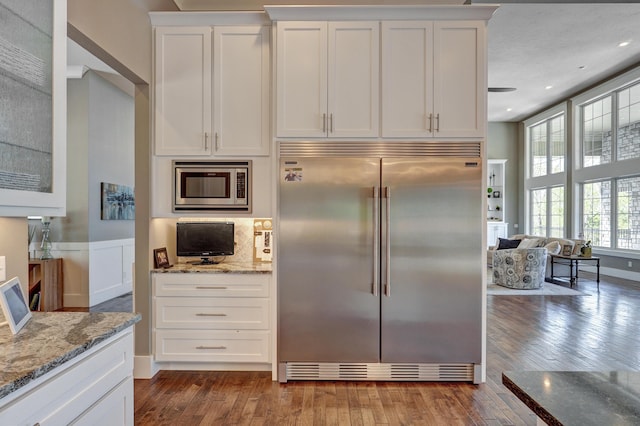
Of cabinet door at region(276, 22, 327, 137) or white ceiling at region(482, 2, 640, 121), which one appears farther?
white ceiling at region(482, 2, 640, 121)

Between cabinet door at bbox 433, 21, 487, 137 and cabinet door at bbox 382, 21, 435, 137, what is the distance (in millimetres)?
60

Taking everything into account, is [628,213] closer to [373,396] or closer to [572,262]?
[572,262]

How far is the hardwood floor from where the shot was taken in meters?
2.42

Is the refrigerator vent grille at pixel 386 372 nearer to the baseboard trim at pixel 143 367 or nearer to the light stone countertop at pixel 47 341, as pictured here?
the baseboard trim at pixel 143 367

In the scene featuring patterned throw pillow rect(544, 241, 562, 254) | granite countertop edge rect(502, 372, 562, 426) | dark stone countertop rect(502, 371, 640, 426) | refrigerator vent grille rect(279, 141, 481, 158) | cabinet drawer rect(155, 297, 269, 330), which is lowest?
cabinet drawer rect(155, 297, 269, 330)

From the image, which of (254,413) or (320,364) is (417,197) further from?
(254,413)

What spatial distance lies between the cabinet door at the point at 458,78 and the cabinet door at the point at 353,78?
1.54 feet

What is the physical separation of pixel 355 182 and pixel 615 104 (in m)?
8.02

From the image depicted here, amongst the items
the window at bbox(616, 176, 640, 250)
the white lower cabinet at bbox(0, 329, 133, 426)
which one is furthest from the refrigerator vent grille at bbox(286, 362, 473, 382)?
the window at bbox(616, 176, 640, 250)

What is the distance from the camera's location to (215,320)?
301cm

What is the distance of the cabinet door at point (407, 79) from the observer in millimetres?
2885

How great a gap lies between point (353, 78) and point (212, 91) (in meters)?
1.14

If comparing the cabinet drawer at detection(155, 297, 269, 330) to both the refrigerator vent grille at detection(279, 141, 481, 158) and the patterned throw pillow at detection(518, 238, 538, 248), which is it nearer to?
the refrigerator vent grille at detection(279, 141, 481, 158)

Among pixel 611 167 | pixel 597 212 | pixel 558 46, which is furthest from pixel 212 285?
pixel 597 212
